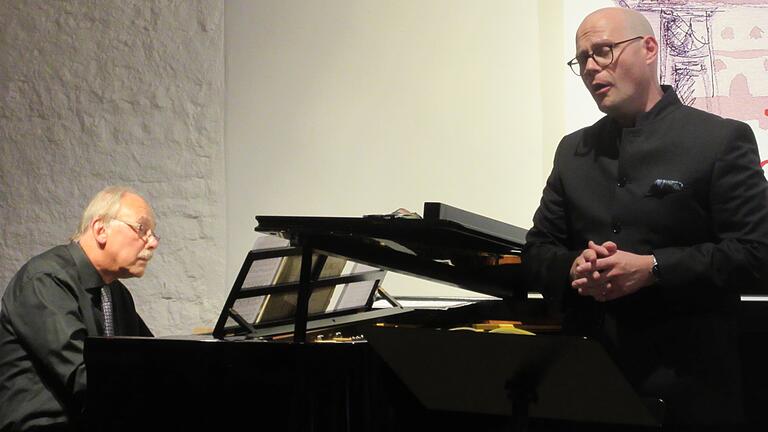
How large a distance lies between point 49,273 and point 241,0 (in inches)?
66.2

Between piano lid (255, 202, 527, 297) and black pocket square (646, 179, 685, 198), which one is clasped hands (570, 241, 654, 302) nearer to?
black pocket square (646, 179, 685, 198)

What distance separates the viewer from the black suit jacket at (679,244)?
6.47ft

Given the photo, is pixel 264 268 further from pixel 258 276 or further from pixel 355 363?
pixel 355 363

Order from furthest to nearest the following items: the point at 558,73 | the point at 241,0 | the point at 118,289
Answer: the point at 241,0 < the point at 558,73 < the point at 118,289

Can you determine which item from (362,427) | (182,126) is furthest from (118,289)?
(362,427)

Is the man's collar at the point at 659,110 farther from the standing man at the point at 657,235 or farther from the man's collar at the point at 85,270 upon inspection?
the man's collar at the point at 85,270

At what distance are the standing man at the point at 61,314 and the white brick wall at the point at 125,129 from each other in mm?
929

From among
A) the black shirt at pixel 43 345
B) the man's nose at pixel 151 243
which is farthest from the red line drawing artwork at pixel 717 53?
the black shirt at pixel 43 345

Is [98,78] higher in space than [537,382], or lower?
higher

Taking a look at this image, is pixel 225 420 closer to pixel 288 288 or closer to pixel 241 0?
pixel 288 288

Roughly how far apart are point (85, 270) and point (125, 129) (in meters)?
1.27

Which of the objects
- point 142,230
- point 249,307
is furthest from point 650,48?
point 142,230

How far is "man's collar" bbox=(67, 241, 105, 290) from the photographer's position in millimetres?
A: 3059

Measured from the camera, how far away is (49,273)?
2.90m
